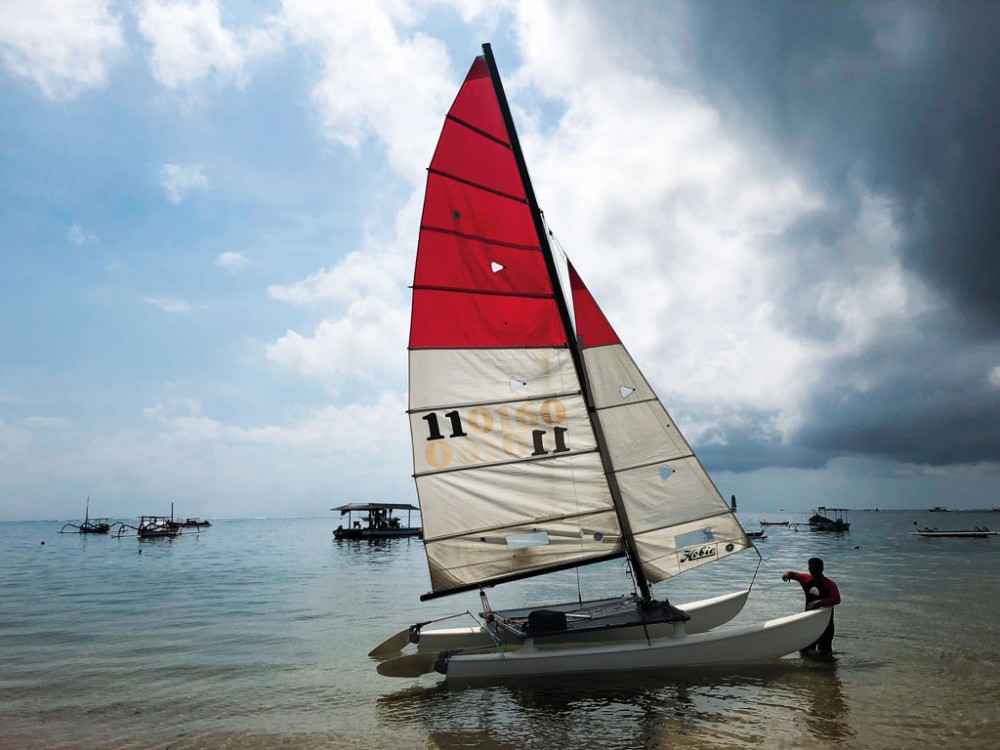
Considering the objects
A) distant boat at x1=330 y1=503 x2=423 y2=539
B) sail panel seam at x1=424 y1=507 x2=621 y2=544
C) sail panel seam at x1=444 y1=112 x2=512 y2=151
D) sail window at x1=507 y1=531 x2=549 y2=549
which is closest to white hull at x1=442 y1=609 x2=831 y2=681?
sail window at x1=507 y1=531 x2=549 y2=549

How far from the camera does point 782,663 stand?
1183cm

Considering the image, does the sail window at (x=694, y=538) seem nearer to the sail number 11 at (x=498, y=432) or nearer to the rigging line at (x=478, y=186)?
the sail number 11 at (x=498, y=432)

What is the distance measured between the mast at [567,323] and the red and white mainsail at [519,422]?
30 mm

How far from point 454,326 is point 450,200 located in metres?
2.45

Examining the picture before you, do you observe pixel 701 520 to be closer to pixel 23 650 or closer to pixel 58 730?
pixel 58 730

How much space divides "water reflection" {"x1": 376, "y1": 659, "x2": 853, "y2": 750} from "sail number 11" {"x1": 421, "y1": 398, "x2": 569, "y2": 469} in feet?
13.4

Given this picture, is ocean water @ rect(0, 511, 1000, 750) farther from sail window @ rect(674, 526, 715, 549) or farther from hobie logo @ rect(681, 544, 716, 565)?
sail window @ rect(674, 526, 715, 549)

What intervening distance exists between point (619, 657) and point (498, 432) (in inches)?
174

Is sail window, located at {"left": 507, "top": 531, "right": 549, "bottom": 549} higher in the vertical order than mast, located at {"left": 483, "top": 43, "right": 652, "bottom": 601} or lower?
lower

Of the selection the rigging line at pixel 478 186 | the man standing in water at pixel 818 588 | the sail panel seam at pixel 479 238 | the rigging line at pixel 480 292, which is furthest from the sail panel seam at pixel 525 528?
the rigging line at pixel 478 186

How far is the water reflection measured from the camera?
8.37 meters

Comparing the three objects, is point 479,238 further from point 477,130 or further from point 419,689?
point 419,689

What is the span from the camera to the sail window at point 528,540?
11648 mm

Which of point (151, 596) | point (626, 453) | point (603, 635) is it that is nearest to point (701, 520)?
point (626, 453)
